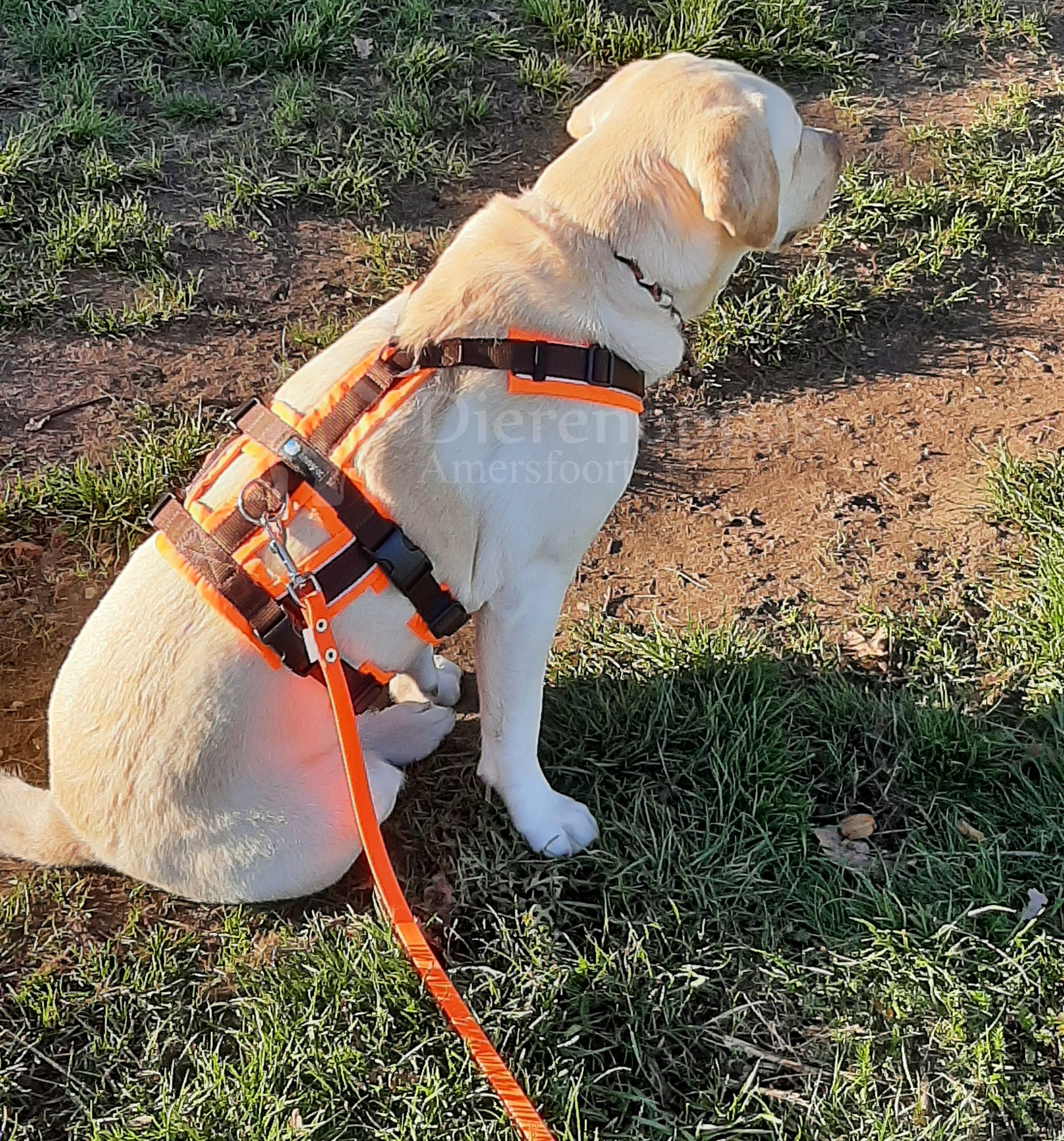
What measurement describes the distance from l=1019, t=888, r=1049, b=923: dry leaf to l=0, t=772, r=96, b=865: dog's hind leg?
2.30m

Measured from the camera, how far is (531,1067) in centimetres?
253

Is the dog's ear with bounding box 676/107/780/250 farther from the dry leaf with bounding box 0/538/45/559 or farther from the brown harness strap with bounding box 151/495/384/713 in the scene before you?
the dry leaf with bounding box 0/538/45/559

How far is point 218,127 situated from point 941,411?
3.39m

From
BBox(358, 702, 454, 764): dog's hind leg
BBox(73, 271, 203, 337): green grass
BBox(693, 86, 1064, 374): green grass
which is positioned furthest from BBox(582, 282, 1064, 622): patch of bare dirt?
BBox(73, 271, 203, 337): green grass

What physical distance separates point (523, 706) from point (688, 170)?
1.32 metres

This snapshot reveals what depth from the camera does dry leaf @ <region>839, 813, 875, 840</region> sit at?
9.58ft

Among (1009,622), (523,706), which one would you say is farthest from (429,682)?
(1009,622)

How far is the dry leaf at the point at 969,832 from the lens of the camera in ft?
9.45

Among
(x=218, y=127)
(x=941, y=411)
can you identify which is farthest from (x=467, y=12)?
(x=941, y=411)

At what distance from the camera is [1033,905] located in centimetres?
273

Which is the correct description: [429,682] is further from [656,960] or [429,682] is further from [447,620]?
[656,960]

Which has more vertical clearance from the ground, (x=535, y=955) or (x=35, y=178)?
(x=35, y=178)

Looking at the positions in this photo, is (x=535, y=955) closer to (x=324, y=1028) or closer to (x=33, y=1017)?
(x=324, y=1028)

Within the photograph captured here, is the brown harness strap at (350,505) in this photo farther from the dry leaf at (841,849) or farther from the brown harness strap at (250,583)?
the dry leaf at (841,849)
